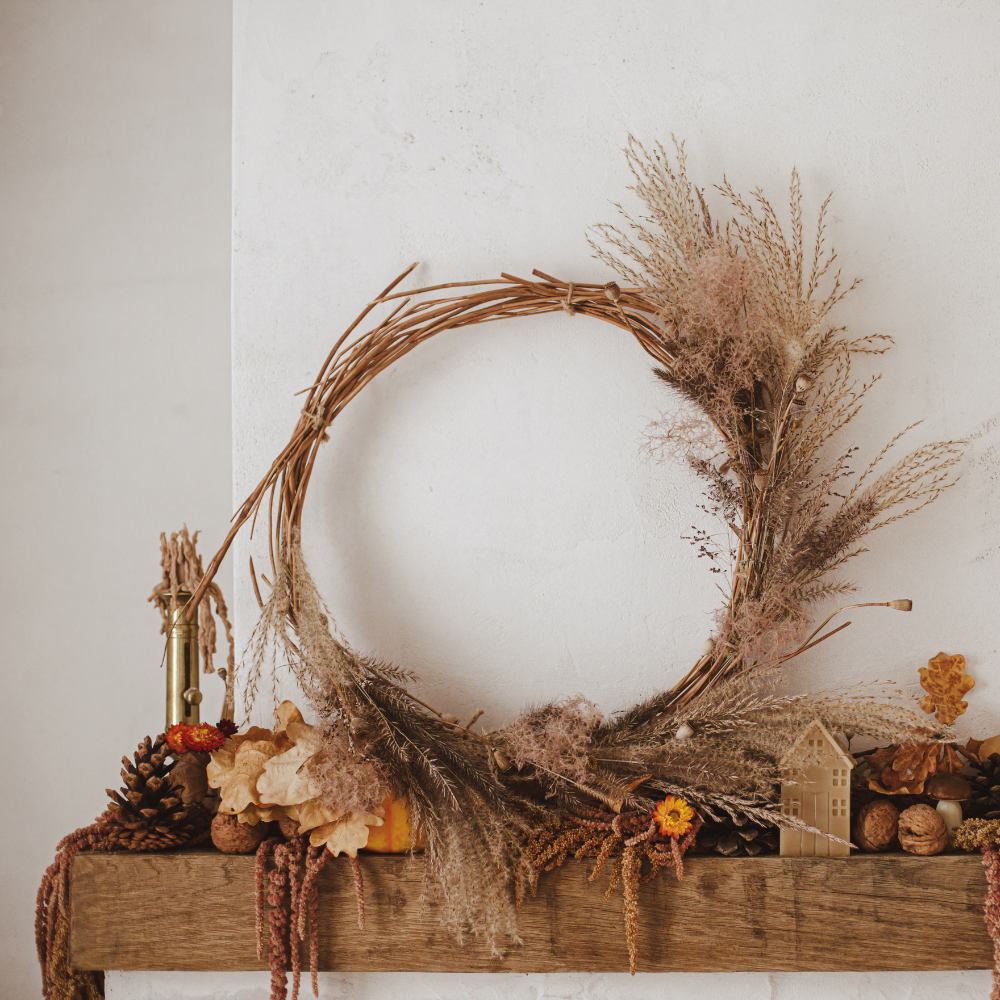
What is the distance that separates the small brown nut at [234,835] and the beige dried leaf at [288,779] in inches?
2.6

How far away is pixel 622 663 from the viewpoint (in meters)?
1.21

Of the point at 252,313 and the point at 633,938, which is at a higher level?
the point at 252,313

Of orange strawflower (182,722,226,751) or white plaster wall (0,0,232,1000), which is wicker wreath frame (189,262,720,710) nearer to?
orange strawflower (182,722,226,751)

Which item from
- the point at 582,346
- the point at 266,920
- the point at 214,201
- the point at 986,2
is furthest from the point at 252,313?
the point at 986,2

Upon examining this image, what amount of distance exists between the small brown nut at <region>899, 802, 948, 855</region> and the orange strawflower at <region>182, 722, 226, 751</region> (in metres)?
0.99

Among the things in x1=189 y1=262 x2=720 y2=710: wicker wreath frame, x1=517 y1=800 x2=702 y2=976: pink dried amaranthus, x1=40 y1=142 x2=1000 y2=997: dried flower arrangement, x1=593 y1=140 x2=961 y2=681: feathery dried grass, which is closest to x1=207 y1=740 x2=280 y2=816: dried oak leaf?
x1=40 y1=142 x2=1000 y2=997: dried flower arrangement

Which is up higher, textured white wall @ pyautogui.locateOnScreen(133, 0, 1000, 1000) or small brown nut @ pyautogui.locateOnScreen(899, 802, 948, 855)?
textured white wall @ pyautogui.locateOnScreen(133, 0, 1000, 1000)

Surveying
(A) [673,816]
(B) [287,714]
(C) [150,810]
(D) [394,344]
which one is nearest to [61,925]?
(C) [150,810]

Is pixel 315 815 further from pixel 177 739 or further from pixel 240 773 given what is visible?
pixel 177 739

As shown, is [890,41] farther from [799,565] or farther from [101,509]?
[101,509]

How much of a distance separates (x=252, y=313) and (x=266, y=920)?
0.95 metres

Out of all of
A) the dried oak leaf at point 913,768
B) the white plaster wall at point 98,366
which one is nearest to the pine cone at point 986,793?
the dried oak leaf at point 913,768

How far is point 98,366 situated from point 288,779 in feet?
3.96

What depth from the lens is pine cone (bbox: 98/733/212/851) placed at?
40.8 inches
